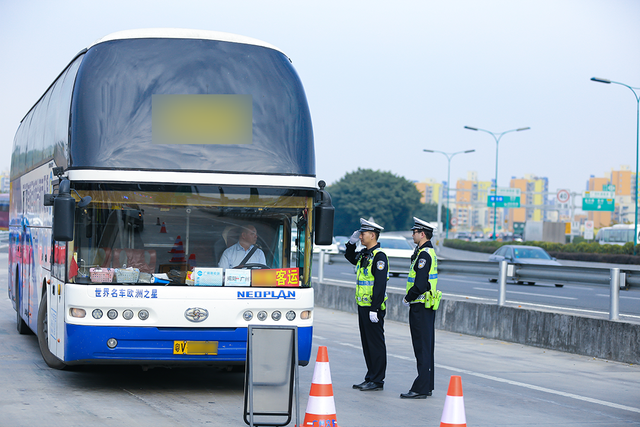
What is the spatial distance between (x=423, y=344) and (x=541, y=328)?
4.80 m

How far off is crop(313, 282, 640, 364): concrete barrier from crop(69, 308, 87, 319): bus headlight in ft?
23.4

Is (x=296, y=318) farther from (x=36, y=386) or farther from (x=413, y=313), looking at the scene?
(x=36, y=386)

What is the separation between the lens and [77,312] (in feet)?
24.6

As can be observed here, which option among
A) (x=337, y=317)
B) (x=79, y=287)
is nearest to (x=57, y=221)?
(x=79, y=287)

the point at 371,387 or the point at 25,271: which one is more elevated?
the point at 25,271

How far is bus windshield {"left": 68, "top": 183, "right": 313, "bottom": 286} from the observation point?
7.58 meters

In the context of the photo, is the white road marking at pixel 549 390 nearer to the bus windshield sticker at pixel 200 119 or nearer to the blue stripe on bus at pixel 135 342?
the blue stripe on bus at pixel 135 342

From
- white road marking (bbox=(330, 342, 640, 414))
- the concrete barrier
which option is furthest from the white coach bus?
the concrete barrier

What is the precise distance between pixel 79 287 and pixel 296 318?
2047 millimetres

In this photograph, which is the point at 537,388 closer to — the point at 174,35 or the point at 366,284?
the point at 366,284

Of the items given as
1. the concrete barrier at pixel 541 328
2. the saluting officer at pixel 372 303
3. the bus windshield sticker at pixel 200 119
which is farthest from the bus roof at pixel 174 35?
the concrete barrier at pixel 541 328

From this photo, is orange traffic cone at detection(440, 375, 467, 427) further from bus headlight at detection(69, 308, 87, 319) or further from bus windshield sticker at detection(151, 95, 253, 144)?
bus headlight at detection(69, 308, 87, 319)

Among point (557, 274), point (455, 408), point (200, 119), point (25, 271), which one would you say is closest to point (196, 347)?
point (200, 119)

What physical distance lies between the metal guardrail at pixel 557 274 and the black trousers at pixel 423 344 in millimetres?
3995
